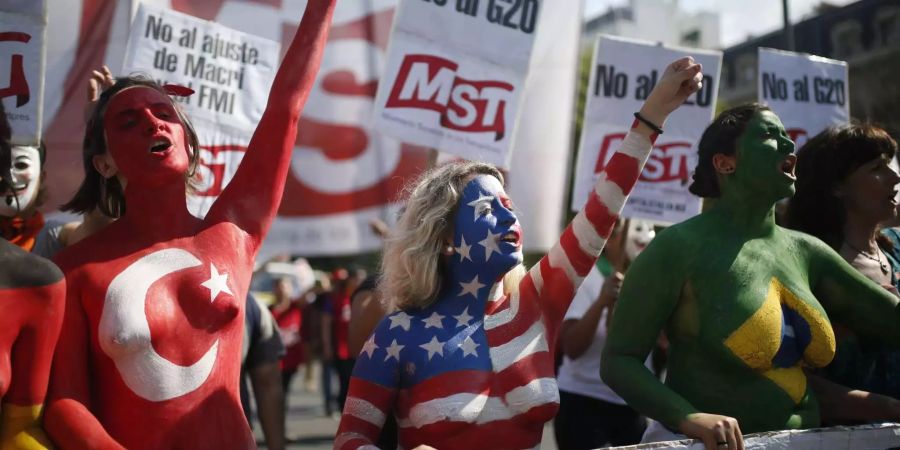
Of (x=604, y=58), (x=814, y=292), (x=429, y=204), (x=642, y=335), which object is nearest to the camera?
(x=429, y=204)

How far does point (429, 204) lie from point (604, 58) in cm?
333

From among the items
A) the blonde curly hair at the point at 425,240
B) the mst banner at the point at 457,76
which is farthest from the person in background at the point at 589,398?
the blonde curly hair at the point at 425,240

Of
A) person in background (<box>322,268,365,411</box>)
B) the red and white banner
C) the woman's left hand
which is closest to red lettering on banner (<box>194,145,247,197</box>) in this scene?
the red and white banner

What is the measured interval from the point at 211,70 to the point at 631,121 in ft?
7.45

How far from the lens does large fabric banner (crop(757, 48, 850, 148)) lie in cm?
625

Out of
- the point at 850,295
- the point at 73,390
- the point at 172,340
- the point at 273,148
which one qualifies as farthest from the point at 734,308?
the point at 73,390

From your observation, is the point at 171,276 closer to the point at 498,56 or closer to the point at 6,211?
the point at 6,211

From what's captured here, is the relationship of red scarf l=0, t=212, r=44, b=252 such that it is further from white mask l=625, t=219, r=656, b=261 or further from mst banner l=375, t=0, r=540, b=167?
white mask l=625, t=219, r=656, b=261

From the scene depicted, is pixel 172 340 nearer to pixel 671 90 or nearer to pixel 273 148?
pixel 273 148

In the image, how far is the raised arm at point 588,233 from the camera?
2.73 metres

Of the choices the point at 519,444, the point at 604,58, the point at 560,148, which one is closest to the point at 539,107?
the point at 560,148

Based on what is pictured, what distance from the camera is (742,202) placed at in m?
3.05

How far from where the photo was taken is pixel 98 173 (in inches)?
110

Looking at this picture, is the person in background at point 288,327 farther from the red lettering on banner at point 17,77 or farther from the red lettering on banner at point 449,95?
the red lettering on banner at point 17,77
